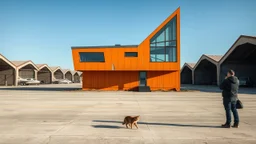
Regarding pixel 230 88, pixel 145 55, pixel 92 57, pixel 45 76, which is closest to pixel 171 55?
pixel 145 55

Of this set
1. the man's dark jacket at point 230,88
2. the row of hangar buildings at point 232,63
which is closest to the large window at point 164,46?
the row of hangar buildings at point 232,63

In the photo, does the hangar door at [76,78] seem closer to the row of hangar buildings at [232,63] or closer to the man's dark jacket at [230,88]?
the row of hangar buildings at [232,63]

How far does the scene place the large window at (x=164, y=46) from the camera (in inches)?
986

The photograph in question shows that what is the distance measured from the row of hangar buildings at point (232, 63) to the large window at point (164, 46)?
11.9 metres

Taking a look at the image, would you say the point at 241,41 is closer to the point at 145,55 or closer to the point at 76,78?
the point at 145,55

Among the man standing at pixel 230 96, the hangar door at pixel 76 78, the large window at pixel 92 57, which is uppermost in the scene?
the large window at pixel 92 57

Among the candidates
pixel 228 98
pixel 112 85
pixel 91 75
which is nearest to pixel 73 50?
pixel 91 75

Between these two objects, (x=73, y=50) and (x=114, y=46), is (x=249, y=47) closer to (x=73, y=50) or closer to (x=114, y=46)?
(x=114, y=46)

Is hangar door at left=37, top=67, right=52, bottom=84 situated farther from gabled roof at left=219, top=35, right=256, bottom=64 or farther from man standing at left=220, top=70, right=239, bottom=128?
man standing at left=220, top=70, right=239, bottom=128

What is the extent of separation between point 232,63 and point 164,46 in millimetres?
20300

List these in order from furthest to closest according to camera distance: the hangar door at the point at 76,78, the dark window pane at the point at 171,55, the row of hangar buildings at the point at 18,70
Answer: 1. the hangar door at the point at 76,78
2. the row of hangar buildings at the point at 18,70
3. the dark window pane at the point at 171,55

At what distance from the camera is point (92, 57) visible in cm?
2561

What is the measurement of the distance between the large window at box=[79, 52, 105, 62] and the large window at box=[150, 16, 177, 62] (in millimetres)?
6281

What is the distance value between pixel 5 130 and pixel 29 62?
42.9m
